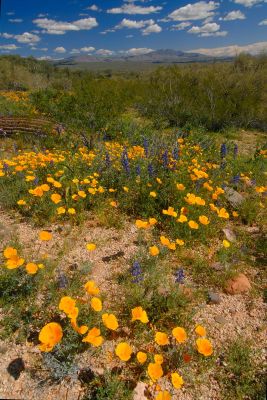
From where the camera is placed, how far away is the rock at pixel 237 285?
11.5 ft

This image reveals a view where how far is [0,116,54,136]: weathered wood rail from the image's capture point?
30.4 feet

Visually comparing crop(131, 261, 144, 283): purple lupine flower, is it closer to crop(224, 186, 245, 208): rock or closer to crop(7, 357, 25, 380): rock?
crop(7, 357, 25, 380): rock

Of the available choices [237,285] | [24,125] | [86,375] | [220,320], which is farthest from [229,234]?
[24,125]

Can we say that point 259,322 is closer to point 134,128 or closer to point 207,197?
point 207,197

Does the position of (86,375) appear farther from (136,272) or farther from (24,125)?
(24,125)

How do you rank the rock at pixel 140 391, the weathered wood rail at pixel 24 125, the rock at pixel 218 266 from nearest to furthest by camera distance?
the rock at pixel 140 391, the rock at pixel 218 266, the weathered wood rail at pixel 24 125

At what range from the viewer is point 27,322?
9.30 feet

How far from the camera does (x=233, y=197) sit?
17.7 feet

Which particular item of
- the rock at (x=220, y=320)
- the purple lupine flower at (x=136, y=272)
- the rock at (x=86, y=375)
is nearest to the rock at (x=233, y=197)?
the rock at (x=220, y=320)

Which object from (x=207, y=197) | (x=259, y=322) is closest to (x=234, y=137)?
(x=207, y=197)

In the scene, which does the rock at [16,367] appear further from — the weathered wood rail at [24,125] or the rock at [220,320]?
the weathered wood rail at [24,125]

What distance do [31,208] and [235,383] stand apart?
12.0 ft

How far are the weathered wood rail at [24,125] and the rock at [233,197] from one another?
20.0ft

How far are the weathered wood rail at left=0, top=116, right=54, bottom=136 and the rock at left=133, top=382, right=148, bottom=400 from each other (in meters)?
8.01
